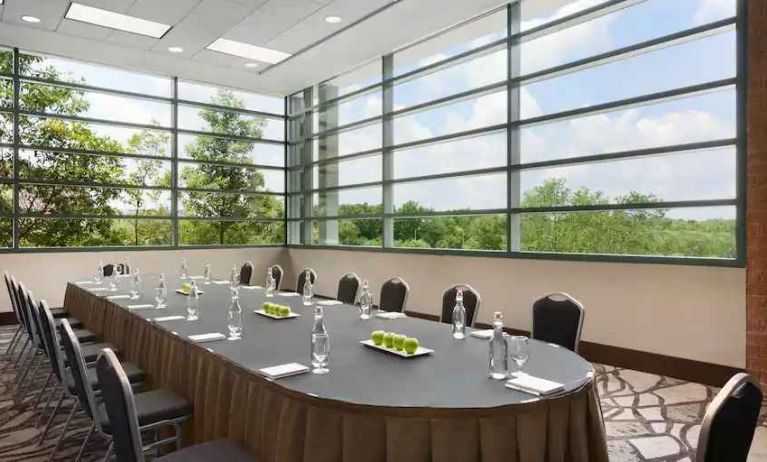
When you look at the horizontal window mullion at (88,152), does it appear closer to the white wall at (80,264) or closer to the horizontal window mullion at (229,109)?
the horizontal window mullion at (229,109)

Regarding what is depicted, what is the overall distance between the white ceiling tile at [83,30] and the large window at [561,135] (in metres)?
3.85

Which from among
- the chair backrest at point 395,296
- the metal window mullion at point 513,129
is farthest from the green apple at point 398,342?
the metal window mullion at point 513,129

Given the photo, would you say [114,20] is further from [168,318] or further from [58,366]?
[58,366]

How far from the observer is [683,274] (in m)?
5.02

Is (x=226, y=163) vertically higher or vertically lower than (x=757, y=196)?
higher

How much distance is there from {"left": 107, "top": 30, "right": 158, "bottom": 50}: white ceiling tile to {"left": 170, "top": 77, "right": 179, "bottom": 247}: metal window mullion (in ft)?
5.22

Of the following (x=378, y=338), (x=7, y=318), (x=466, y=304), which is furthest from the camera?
(x=7, y=318)

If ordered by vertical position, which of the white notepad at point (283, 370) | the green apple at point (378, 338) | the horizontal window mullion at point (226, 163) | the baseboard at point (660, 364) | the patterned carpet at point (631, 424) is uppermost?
the horizontal window mullion at point (226, 163)

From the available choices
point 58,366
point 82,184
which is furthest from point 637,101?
point 82,184

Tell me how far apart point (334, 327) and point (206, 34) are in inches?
224

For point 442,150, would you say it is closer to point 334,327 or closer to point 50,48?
point 334,327

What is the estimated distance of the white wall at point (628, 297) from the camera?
4.73 metres

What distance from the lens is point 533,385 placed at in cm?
208

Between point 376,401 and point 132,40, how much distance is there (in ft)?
25.0
